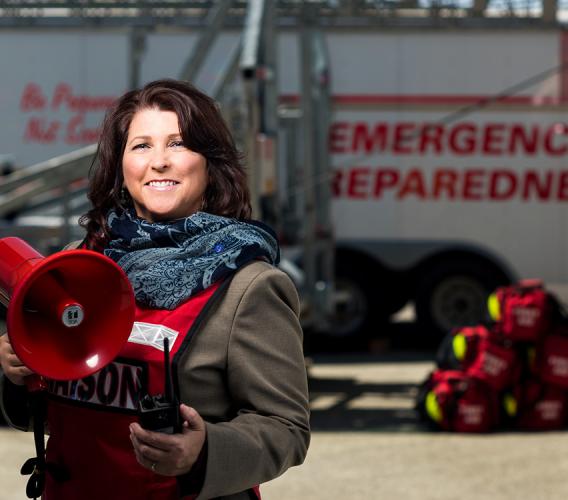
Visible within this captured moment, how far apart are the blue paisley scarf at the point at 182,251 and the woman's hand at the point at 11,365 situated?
0.23 metres

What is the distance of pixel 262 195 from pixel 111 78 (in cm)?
391

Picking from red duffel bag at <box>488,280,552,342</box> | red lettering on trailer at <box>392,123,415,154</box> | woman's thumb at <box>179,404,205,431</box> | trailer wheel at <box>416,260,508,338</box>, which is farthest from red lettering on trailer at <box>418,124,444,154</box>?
woman's thumb at <box>179,404,205,431</box>

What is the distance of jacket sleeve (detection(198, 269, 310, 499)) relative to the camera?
191cm

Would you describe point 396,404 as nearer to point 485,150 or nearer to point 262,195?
point 262,195

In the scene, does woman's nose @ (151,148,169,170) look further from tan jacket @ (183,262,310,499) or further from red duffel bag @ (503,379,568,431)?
red duffel bag @ (503,379,568,431)

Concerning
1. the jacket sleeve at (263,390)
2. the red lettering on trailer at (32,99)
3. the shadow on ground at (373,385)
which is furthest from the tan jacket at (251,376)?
the red lettering on trailer at (32,99)

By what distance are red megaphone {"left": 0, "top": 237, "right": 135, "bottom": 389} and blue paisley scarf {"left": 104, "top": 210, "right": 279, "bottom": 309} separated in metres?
0.08

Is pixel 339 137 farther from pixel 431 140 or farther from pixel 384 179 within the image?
pixel 431 140

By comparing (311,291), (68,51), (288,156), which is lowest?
(311,291)

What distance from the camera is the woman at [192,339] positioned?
1.92m

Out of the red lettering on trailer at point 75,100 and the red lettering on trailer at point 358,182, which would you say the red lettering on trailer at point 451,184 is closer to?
the red lettering on trailer at point 358,182

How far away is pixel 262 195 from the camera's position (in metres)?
7.54

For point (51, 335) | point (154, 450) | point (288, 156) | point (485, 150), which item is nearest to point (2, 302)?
point (51, 335)

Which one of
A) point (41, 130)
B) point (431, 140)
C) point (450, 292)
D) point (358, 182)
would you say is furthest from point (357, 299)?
point (41, 130)
